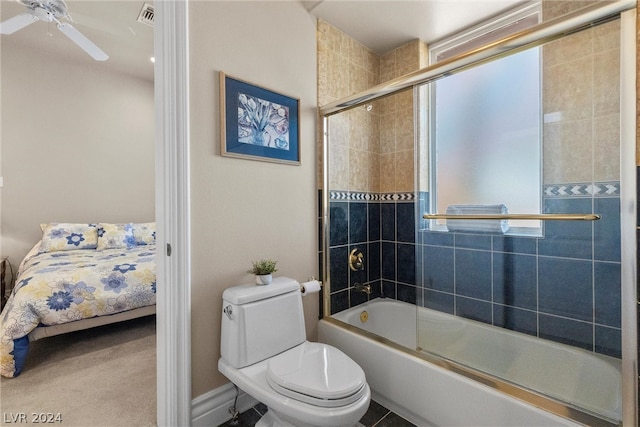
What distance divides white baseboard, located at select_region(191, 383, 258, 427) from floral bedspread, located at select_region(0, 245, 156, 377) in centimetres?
133

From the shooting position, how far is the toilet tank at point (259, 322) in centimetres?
137

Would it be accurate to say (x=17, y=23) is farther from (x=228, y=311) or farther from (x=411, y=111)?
(x=411, y=111)

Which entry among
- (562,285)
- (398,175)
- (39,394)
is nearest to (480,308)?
(562,285)

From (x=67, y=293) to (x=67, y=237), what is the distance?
145 cm

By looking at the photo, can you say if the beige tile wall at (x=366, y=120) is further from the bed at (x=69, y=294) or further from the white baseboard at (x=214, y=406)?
the bed at (x=69, y=294)

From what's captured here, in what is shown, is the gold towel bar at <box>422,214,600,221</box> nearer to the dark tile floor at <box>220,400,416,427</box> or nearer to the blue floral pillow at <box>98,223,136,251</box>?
the dark tile floor at <box>220,400,416,427</box>

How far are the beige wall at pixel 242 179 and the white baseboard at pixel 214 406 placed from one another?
0.04 meters

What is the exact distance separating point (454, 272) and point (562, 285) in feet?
1.88

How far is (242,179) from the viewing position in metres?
1.60

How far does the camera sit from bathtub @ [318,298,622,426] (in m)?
1.17

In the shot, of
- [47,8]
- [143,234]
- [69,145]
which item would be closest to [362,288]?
[143,234]

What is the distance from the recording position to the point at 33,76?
131 inches

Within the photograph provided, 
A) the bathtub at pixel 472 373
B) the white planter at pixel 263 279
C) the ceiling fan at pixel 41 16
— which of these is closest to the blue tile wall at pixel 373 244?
the bathtub at pixel 472 373

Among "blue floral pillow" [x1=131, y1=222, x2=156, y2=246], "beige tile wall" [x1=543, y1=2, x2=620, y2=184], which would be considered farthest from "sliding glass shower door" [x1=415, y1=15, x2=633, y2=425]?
"blue floral pillow" [x1=131, y1=222, x2=156, y2=246]
